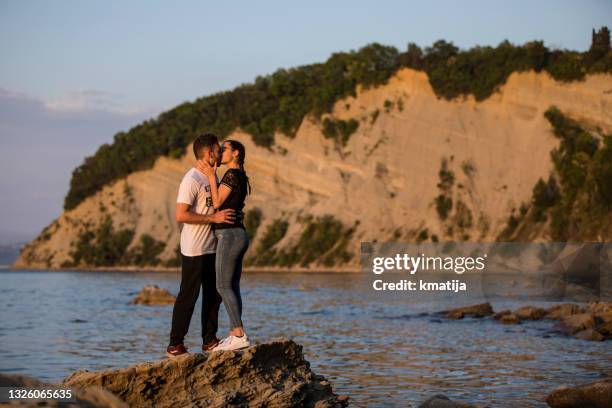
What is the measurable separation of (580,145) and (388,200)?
47.6 ft

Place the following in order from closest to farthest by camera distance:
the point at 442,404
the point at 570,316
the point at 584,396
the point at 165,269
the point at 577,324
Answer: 1. the point at 442,404
2. the point at 584,396
3. the point at 577,324
4. the point at 570,316
5. the point at 165,269

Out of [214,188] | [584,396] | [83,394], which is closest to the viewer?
[83,394]

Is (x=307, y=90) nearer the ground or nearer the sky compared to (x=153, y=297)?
nearer the sky

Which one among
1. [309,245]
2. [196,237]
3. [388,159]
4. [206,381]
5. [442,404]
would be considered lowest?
[442,404]

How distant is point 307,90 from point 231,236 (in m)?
70.3

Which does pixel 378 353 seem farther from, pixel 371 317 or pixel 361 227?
pixel 361 227

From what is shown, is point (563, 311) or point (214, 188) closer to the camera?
point (214, 188)

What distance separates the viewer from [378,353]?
17.6 m

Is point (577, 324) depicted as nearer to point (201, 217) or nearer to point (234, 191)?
point (234, 191)

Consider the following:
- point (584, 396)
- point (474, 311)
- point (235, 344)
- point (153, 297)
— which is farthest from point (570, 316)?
point (153, 297)

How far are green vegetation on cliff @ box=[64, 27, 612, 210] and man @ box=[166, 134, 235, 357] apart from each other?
5399 centimetres

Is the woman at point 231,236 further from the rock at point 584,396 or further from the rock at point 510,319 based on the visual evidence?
the rock at point 510,319
